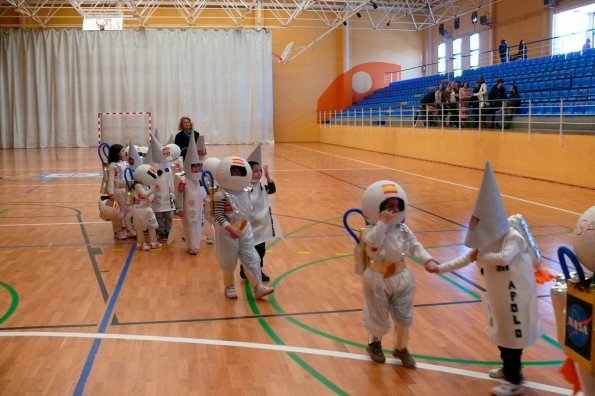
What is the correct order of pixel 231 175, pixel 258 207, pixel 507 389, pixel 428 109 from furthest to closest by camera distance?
1. pixel 428 109
2. pixel 258 207
3. pixel 231 175
4. pixel 507 389

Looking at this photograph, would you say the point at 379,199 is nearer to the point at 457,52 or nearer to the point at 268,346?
the point at 268,346

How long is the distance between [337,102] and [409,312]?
30.1 metres

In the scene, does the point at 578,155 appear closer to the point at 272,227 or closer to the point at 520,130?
the point at 520,130

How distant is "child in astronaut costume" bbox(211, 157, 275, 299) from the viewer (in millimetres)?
5652

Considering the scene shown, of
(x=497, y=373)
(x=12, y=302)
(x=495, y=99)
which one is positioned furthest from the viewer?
(x=495, y=99)

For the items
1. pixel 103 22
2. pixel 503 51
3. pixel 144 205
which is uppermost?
pixel 103 22

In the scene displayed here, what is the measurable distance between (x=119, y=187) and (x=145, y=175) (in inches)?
34.1

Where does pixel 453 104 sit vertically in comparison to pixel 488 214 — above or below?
above

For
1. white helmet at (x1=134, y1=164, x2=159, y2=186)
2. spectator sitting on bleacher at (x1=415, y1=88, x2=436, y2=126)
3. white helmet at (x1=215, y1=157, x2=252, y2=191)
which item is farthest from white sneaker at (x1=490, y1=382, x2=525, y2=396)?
spectator sitting on bleacher at (x1=415, y1=88, x2=436, y2=126)

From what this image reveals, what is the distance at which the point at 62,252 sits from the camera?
795 cm

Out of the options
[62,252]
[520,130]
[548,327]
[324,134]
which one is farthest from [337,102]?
[548,327]

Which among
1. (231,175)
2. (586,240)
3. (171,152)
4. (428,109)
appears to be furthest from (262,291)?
(428,109)

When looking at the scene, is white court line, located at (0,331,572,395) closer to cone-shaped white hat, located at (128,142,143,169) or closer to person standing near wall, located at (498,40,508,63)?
cone-shaped white hat, located at (128,142,143,169)

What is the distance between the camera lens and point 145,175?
795cm
